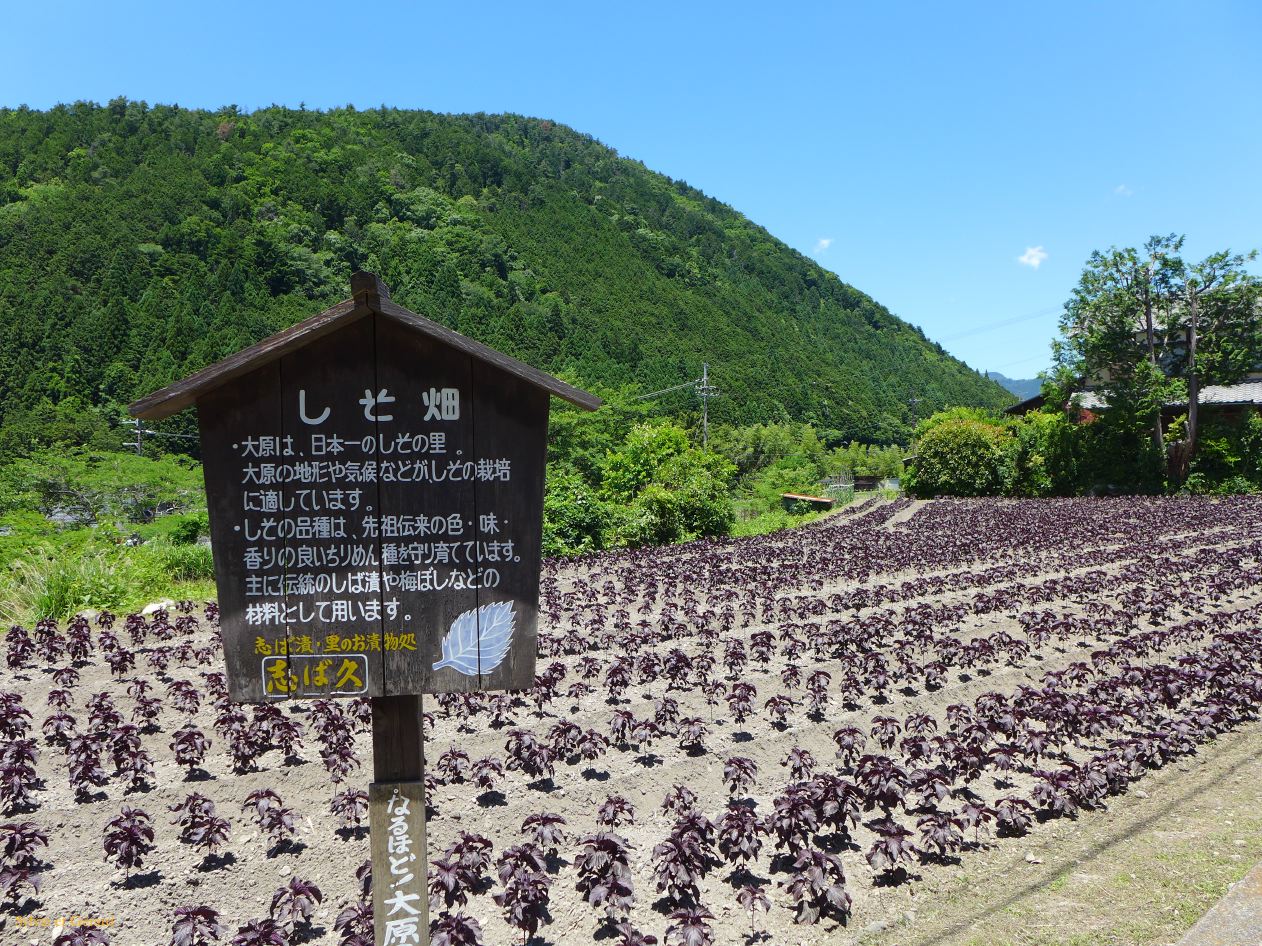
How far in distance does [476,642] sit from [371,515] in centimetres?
58

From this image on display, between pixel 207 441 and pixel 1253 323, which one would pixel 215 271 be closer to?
pixel 1253 323

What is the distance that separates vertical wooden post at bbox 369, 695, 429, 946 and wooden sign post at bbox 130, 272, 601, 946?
24cm

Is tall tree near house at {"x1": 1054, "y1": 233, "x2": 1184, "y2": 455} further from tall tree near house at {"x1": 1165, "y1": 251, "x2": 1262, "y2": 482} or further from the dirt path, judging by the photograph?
the dirt path

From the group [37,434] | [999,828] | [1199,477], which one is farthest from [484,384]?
[37,434]

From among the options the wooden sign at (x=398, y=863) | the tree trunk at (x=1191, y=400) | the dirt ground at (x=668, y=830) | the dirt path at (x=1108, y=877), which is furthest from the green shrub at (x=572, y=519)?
the tree trunk at (x=1191, y=400)

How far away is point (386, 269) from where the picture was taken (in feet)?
265

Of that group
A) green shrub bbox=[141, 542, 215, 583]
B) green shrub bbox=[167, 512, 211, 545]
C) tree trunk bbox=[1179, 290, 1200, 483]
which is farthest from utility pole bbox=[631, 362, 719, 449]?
green shrub bbox=[141, 542, 215, 583]

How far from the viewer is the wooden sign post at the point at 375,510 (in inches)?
111

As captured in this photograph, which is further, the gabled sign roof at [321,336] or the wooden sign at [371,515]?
the wooden sign at [371,515]

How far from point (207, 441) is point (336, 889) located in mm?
2739

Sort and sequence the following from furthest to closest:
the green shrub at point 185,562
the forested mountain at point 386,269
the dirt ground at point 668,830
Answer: the forested mountain at point 386,269 < the green shrub at point 185,562 < the dirt ground at point 668,830

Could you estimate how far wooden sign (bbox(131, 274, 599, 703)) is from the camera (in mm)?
2820

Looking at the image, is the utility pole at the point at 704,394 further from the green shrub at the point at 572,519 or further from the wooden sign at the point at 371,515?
the wooden sign at the point at 371,515

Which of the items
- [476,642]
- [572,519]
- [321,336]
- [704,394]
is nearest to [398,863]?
[476,642]
